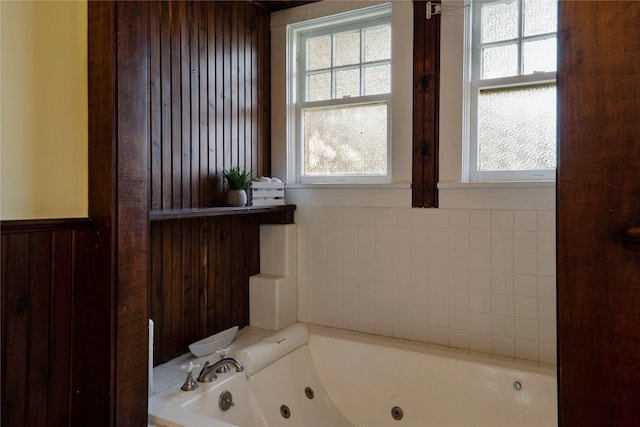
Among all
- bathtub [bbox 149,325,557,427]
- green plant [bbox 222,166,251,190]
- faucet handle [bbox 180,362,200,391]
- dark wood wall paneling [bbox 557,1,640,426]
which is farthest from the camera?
green plant [bbox 222,166,251,190]

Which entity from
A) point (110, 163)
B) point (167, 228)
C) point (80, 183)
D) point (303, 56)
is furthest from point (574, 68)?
point (303, 56)

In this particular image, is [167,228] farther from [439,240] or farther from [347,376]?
[439,240]

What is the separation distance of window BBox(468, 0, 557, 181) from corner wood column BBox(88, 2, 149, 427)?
1.60 metres

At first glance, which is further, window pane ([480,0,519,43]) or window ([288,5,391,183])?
window ([288,5,391,183])

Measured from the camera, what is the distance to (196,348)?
200 centimetres

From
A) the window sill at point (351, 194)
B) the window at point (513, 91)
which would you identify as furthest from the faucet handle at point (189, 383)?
the window at point (513, 91)

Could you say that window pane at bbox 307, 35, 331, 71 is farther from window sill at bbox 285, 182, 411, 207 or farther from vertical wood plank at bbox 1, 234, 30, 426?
vertical wood plank at bbox 1, 234, 30, 426

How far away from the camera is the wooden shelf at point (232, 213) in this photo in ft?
5.60

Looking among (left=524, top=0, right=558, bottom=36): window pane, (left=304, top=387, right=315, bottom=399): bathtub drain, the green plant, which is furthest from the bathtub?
(left=524, top=0, right=558, bottom=36): window pane

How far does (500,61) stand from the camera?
208 cm

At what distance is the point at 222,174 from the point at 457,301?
1430mm

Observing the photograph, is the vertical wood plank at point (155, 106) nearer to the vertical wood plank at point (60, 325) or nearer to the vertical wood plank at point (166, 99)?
the vertical wood plank at point (166, 99)

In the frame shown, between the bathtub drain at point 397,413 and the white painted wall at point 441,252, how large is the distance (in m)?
0.39

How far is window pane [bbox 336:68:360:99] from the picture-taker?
245 cm
